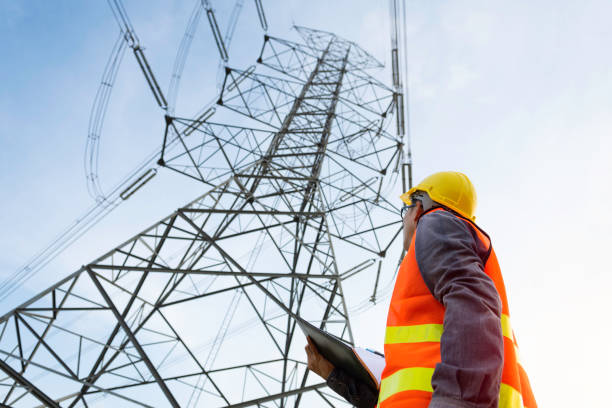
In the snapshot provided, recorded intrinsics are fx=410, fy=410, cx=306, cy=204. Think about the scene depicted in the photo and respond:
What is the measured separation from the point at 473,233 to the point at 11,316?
5.79 metres

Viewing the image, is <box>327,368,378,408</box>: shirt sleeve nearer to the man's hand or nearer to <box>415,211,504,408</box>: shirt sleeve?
the man's hand

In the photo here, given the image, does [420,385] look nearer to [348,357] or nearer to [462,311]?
[462,311]

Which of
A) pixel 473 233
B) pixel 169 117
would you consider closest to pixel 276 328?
pixel 169 117

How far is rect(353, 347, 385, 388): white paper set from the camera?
1774mm

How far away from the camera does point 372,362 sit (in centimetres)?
184

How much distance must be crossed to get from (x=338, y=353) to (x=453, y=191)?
89 cm

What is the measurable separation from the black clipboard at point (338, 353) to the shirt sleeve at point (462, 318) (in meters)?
0.66

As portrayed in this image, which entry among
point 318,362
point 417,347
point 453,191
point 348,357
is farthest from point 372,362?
point 453,191

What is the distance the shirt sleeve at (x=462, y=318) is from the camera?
0.95m

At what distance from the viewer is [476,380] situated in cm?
95

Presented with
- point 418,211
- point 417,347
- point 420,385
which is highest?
point 418,211

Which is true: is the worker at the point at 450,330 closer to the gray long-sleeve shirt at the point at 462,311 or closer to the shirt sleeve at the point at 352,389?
the gray long-sleeve shirt at the point at 462,311

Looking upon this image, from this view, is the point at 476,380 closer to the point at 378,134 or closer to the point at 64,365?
the point at 64,365

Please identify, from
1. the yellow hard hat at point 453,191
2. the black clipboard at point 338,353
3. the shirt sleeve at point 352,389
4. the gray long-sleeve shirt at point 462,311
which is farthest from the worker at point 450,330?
the shirt sleeve at point 352,389
